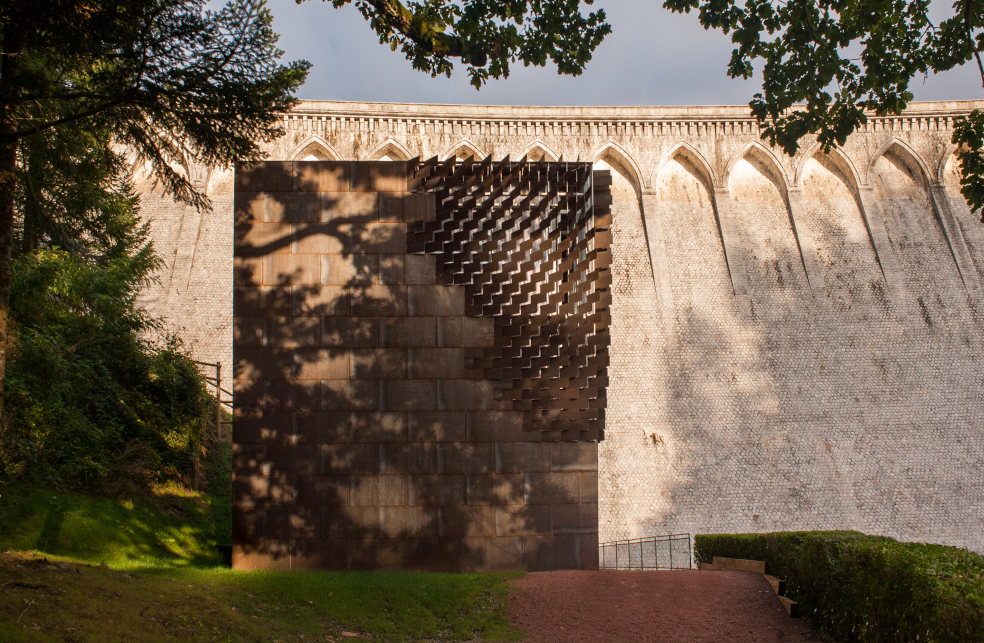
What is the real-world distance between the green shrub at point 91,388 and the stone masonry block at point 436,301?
5133 mm

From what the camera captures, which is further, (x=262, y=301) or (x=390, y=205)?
(x=390, y=205)

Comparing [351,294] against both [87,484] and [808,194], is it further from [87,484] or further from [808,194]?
[808,194]

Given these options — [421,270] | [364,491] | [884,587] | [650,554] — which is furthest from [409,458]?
[650,554]

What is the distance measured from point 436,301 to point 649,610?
4.06 metres

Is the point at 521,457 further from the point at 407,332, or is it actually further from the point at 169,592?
the point at 169,592

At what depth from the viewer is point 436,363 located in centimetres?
775

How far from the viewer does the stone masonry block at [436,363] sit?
304 inches

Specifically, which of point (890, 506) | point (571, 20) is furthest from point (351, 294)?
point (890, 506)

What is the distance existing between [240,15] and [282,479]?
4.81m

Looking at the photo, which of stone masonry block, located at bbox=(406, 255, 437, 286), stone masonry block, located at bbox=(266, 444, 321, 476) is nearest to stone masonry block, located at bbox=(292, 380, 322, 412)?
stone masonry block, located at bbox=(266, 444, 321, 476)

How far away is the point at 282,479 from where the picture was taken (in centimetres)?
744

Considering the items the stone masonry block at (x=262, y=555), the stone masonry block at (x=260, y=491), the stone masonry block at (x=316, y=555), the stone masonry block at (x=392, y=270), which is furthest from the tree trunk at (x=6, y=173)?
the stone masonry block at (x=392, y=270)

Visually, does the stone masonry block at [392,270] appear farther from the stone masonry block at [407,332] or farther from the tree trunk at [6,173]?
the tree trunk at [6,173]

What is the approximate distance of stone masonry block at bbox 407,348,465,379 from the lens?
7.72 metres
